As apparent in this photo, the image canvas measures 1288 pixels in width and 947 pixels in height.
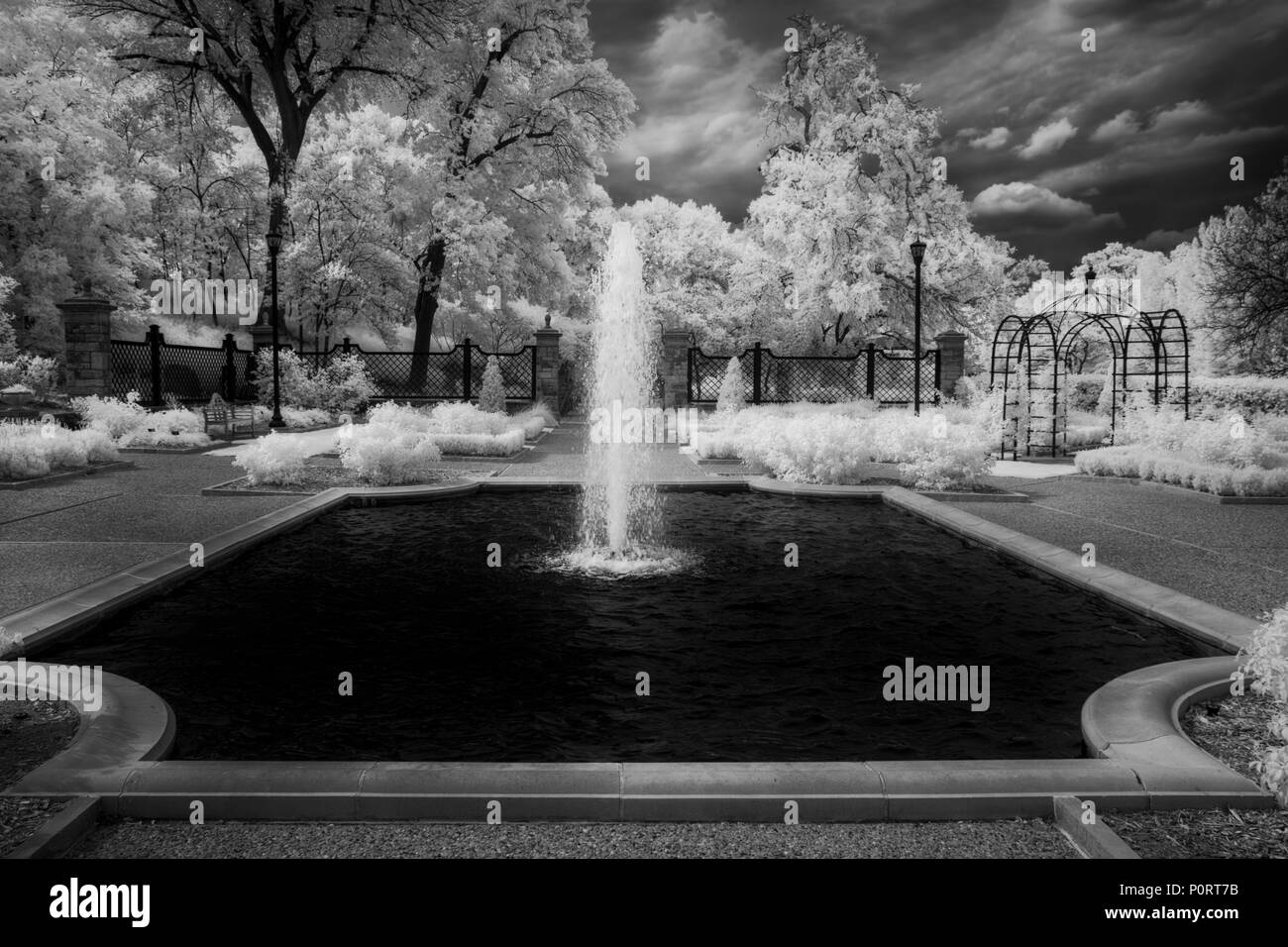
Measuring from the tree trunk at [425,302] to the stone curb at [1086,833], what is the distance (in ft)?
96.7

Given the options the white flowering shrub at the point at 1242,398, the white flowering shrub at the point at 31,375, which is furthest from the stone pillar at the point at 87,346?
the white flowering shrub at the point at 1242,398

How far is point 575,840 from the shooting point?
138 inches

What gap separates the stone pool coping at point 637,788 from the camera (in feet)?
12.1

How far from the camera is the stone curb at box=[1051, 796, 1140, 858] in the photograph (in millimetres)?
3291

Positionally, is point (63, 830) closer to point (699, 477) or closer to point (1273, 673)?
point (1273, 673)

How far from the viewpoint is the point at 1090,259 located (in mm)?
72812

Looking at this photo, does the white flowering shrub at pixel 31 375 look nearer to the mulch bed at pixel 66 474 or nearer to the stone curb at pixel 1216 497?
the mulch bed at pixel 66 474

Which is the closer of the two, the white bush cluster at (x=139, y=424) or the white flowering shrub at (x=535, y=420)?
the white bush cluster at (x=139, y=424)

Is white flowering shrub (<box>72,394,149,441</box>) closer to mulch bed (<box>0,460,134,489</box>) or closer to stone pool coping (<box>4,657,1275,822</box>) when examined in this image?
mulch bed (<box>0,460,134,489</box>)

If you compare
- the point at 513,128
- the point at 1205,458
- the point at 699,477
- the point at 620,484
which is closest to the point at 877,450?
the point at 699,477

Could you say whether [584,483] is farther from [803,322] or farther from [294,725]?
[803,322]

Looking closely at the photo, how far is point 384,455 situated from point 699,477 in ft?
17.1
